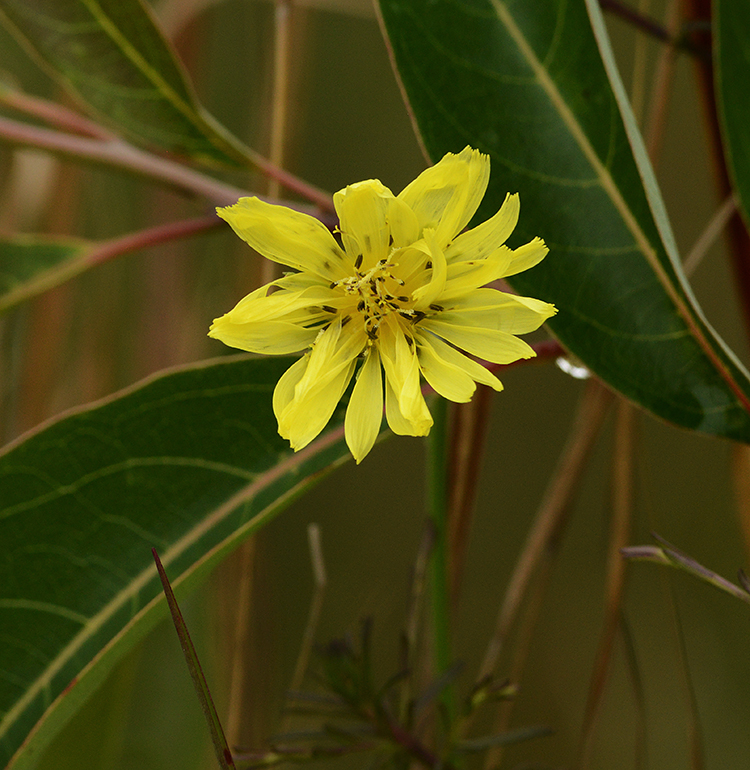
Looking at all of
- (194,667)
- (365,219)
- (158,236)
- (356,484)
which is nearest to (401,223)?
(365,219)

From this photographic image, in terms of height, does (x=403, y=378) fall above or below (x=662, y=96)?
below

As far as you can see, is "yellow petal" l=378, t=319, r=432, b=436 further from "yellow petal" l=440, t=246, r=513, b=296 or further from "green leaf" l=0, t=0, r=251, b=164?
"green leaf" l=0, t=0, r=251, b=164

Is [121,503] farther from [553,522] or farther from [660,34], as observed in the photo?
[660,34]

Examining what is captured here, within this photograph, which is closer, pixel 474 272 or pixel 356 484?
pixel 474 272

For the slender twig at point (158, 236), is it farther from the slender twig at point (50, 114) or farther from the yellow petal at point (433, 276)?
the yellow petal at point (433, 276)

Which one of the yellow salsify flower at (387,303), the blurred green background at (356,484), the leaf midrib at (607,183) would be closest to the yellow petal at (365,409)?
the yellow salsify flower at (387,303)

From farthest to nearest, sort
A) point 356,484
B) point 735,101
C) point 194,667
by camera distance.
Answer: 1. point 356,484
2. point 735,101
3. point 194,667

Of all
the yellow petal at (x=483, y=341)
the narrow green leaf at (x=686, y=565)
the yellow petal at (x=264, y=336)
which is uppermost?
the yellow petal at (x=264, y=336)
